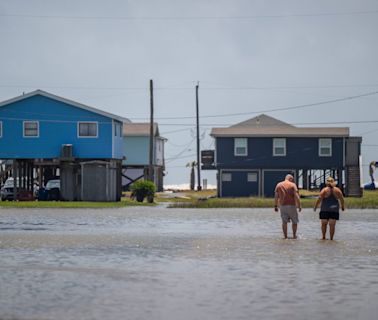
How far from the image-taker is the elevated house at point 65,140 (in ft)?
204

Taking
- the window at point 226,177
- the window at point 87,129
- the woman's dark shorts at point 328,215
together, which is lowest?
the woman's dark shorts at point 328,215

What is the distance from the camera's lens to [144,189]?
61438 mm

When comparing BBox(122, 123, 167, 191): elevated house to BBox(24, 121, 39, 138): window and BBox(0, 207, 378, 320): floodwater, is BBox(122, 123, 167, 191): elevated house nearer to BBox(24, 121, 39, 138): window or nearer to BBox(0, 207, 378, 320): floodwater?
BBox(24, 121, 39, 138): window

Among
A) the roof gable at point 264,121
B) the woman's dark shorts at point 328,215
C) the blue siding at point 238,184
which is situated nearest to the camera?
the woman's dark shorts at point 328,215

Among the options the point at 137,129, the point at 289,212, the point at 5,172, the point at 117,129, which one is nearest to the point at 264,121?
the point at 137,129

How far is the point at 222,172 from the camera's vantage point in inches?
2958

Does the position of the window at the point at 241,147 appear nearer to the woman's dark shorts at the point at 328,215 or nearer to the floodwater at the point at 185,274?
the floodwater at the point at 185,274

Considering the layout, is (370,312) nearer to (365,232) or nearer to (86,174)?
(365,232)

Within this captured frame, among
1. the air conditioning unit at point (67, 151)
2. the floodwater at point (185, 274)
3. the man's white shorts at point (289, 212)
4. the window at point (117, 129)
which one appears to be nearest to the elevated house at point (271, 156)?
the window at point (117, 129)

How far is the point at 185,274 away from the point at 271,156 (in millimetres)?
56823

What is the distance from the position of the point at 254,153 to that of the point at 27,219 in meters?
36.6

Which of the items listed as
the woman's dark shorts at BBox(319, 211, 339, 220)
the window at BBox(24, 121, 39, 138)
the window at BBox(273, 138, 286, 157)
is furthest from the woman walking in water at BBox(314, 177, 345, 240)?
the window at BBox(273, 138, 286, 157)

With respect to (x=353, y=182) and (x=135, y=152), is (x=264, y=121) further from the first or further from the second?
(x=353, y=182)

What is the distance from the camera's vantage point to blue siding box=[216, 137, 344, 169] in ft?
245
